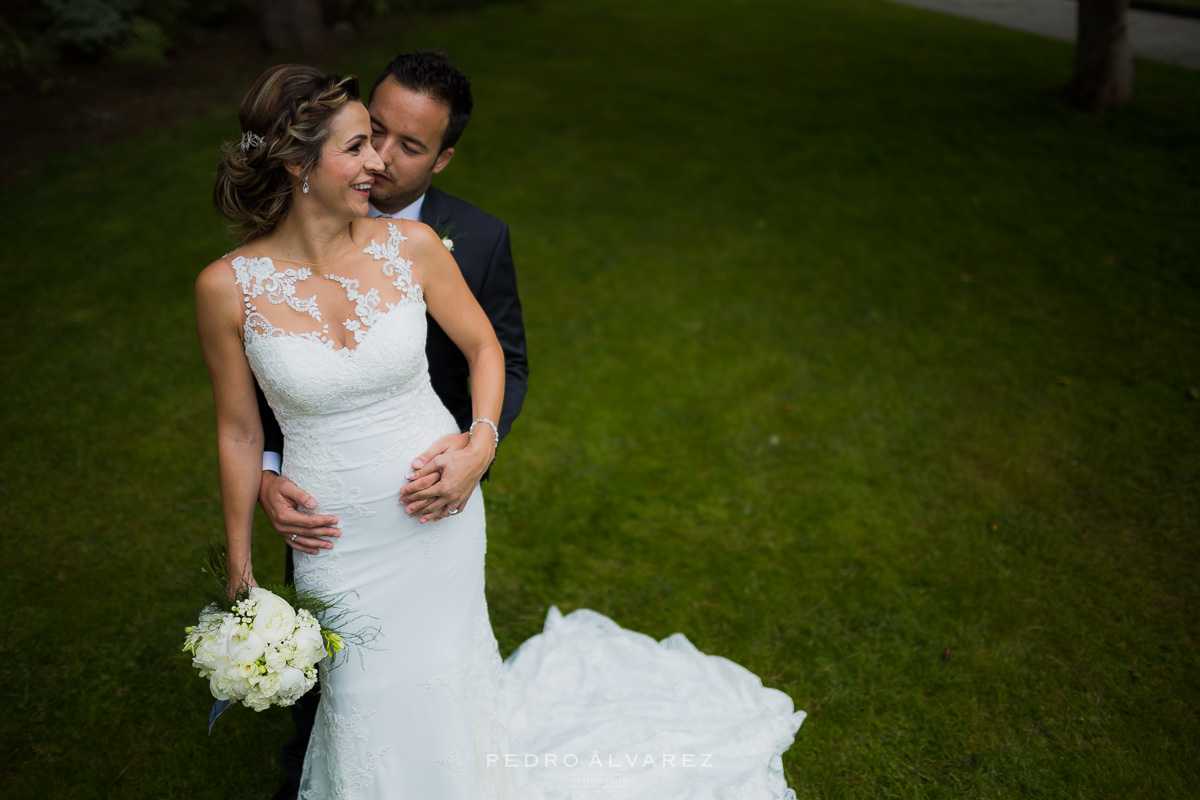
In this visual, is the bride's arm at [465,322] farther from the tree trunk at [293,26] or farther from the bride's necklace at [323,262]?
the tree trunk at [293,26]

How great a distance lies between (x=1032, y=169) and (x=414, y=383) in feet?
27.9

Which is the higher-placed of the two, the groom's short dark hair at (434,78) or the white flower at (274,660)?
the groom's short dark hair at (434,78)

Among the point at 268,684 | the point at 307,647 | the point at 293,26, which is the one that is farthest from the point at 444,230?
the point at 293,26

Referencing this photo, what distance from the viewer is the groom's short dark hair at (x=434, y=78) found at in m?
2.58

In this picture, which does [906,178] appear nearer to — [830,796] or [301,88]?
[830,796]

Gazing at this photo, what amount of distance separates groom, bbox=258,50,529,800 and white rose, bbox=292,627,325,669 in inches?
12.2

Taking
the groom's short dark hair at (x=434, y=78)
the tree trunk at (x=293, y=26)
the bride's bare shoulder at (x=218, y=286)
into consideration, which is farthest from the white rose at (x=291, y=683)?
the tree trunk at (x=293, y=26)

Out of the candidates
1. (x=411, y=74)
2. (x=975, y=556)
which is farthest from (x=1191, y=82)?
(x=411, y=74)

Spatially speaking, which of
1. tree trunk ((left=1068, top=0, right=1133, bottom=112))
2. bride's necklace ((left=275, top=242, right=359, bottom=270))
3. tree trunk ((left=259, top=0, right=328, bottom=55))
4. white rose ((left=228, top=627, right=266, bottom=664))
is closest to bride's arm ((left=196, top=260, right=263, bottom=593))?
bride's necklace ((left=275, top=242, right=359, bottom=270))

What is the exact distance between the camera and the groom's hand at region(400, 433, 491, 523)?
237 centimetres

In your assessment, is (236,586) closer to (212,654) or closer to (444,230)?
(212,654)

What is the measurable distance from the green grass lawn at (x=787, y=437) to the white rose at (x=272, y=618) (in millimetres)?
345

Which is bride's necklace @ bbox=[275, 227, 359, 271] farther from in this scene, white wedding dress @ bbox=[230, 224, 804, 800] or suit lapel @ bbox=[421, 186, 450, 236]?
suit lapel @ bbox=[421, 186, 450, 236]

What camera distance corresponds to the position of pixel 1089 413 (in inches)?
→ 212
